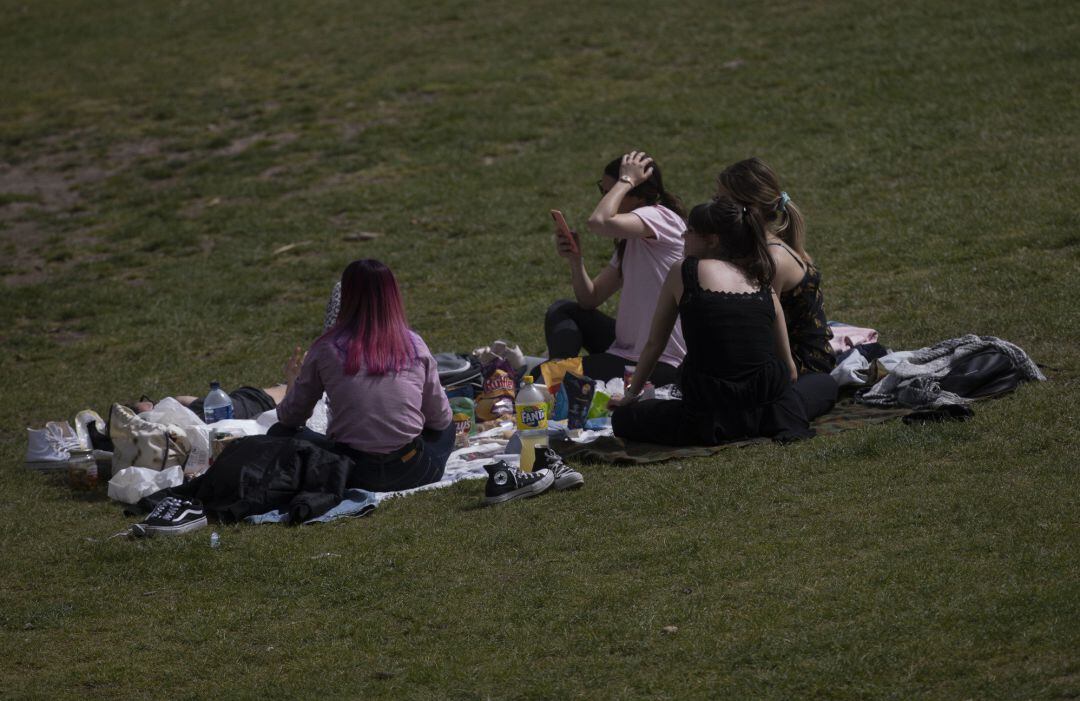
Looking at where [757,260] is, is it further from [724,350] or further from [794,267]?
[724,350]

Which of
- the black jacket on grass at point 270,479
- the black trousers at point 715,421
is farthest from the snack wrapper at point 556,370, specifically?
the black jacket on grass at point 270,479

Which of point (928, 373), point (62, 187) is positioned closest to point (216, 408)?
point (928, 373)

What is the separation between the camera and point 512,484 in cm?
705

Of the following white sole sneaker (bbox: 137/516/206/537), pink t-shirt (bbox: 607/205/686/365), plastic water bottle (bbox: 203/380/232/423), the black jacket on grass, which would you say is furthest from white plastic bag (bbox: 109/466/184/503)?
pink t-shirt (bbox: 607/205/686/365)

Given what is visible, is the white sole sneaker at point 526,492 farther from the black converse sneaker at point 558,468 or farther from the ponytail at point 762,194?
the ponytail at point 762,194

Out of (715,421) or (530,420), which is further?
(530,420)

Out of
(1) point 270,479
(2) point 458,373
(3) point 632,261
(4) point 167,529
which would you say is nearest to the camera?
(4) point 167,529

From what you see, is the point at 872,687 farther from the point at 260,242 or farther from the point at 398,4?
the point at 398,4

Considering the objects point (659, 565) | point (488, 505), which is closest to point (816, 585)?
point (659, 565)

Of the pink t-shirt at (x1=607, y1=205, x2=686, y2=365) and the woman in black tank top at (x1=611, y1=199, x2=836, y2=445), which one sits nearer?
the woman in black tank top at (x1=611, y1=199, x2=836, y2=445)

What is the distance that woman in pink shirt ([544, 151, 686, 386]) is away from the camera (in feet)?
A: 28.1

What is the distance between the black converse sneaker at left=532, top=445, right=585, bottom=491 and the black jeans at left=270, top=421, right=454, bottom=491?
0.69 m

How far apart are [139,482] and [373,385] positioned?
5.01 ft

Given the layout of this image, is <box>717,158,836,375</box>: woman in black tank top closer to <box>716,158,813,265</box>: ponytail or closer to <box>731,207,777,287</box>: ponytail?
<box>716,158,813,265</box>: ponytail
